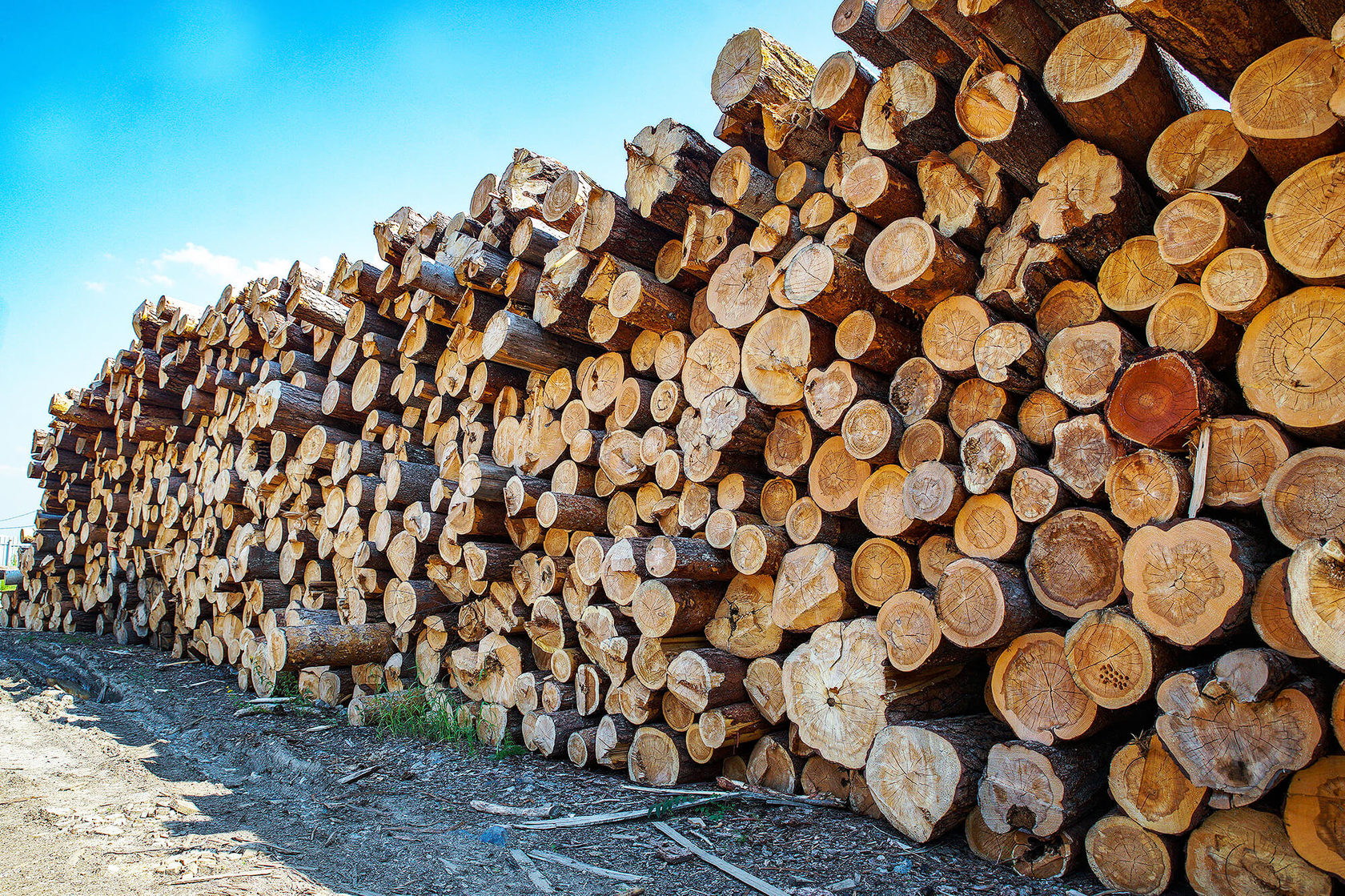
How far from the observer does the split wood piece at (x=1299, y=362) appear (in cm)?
199

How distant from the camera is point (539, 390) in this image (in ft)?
14.2

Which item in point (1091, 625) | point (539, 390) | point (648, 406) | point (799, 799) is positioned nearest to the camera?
point (1091, 625)

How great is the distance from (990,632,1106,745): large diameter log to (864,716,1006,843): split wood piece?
0.54 feet

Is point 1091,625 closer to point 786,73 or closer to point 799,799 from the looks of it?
point 799,799

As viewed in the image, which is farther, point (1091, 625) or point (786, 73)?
point (786, 73)

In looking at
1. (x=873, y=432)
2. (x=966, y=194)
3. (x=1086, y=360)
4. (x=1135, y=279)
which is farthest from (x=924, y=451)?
(x=966, y=194)

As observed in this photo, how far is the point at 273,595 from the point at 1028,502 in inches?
203

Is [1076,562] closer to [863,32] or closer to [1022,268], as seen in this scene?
[1022,268]

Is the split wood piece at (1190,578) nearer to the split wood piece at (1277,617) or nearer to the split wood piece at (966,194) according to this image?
the split wood piece at (1277,617)

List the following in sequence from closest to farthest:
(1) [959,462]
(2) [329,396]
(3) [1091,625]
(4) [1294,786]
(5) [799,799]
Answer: (4) [1294,786] < (3) [1091,625] < (1) [959,462] < (5) [799,799] < (2) [329,396]

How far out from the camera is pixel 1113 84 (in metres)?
2.26

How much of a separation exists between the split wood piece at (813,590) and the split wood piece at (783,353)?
649mm

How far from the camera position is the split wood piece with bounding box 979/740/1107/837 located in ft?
7.38

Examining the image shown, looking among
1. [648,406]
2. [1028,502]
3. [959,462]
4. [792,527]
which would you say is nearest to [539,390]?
[648,406]
